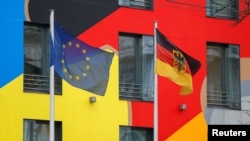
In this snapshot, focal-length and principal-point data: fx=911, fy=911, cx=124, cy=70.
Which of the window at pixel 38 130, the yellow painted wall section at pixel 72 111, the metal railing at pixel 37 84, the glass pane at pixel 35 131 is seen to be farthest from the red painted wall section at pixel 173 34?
the glass pane at pixel 35 131

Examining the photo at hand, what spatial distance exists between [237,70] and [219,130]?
2772mm

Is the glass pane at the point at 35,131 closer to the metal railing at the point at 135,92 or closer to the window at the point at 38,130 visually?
A: the window at the point at 38,130

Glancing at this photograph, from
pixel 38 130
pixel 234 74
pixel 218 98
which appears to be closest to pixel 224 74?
pixel 234 74

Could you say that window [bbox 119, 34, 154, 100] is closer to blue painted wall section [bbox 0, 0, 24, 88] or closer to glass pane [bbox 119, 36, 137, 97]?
glass pane [bbox 119, 36, 137, 97]

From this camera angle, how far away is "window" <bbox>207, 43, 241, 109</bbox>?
29.8 metres

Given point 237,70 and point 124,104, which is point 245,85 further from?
point 124,104

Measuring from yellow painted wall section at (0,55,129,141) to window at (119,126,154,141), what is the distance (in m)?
0.32

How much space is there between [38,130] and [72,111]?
114 centimetres

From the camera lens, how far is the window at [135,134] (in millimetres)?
27734

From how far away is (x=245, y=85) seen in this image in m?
29.9

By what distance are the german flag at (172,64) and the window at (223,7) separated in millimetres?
5290

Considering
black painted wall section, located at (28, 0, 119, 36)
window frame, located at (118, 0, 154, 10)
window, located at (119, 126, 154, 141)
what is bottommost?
window, located at (119, 126, 154, 141)

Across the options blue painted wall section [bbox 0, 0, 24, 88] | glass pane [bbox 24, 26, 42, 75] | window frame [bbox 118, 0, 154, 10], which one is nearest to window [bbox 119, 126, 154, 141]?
glass pane [bbox 24, 26, 42, 75]

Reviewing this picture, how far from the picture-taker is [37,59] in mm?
26609
